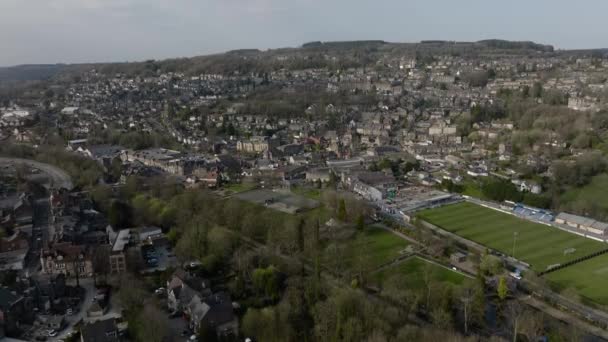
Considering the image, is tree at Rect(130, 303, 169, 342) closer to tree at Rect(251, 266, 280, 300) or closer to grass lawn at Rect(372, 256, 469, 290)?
tree at Rect(251, 266, 280, 300)

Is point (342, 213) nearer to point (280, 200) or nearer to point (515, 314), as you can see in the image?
point (280, 200)

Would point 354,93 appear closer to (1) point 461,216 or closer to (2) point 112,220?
→ (1) point 461,216

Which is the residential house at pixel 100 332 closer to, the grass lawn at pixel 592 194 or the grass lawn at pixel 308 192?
the grass lawn at pixel 308 192

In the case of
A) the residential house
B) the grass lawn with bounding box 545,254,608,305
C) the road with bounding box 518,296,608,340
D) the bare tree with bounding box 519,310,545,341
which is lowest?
the road with bounding box 518,296,608,340

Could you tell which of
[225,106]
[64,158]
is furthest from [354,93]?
[64,158]

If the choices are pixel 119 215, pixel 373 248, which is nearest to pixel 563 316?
pixel 373 248

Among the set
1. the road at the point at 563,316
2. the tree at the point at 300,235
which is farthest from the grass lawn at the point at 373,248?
the road at the point at 563,316

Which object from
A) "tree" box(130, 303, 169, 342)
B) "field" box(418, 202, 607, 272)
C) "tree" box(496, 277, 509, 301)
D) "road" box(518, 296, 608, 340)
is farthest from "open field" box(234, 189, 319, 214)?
"road" box(518, 296, 608, 340)
